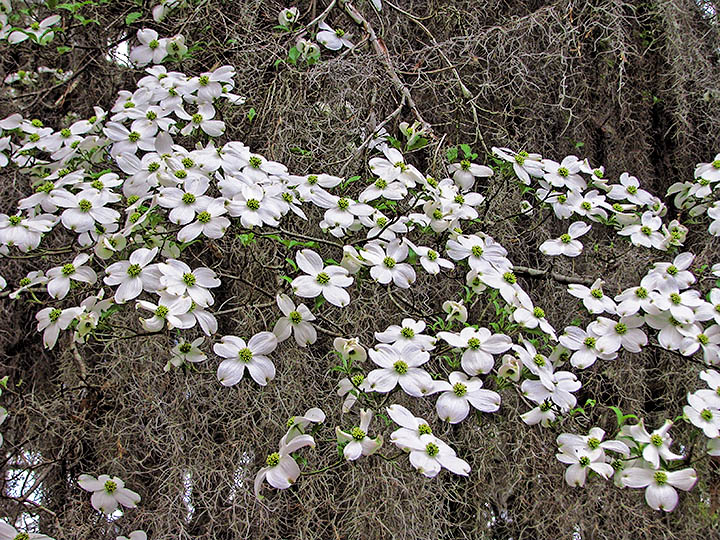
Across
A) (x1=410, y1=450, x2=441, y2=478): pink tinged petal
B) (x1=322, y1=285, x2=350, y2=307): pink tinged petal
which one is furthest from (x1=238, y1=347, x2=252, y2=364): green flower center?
(x1=410, y1=450, x2=441, y2=478): pink tinged petal

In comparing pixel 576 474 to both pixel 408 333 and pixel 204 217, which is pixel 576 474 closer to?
pixel 408 333

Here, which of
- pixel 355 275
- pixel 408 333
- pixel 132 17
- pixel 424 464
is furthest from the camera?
pixel 132 17

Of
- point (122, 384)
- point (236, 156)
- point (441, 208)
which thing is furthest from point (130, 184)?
point (441, 208)

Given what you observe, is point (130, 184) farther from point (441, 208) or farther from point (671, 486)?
point (671, 486)

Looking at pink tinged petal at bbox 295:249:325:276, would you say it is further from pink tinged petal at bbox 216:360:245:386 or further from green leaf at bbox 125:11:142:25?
green leaf at bbox 125:11:142:25

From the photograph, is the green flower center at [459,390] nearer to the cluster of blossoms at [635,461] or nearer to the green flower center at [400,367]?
the green flower center at [400,367]

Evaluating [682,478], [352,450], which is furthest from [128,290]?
[682,478]
